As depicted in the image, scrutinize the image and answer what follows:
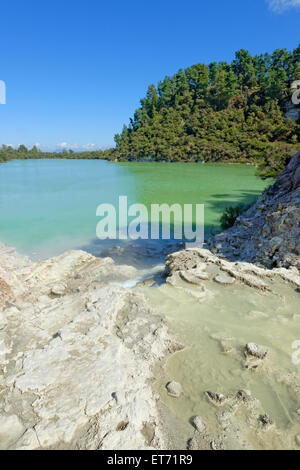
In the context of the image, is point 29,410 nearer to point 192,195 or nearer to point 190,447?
point 190,447

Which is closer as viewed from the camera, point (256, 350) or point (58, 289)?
point (256, 350)

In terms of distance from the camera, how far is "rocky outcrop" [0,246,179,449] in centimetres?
235

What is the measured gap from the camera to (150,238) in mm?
11953

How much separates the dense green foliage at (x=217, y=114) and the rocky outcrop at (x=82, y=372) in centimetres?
5509

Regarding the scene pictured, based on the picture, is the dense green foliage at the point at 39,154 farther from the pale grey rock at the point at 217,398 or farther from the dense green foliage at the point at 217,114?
the pale grey rock at the point at 217,398

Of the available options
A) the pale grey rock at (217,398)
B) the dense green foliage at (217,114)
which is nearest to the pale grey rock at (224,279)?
the pale grey rock at (217,398)

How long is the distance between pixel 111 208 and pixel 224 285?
15.2 metres

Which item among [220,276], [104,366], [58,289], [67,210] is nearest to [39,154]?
[67,210]

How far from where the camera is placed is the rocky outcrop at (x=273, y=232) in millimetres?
6675

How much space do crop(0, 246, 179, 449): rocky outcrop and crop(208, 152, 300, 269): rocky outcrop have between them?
164 inches

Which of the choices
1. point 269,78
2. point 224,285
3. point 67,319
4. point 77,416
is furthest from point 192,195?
point 269,78

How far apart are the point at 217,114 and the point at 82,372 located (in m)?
81.7

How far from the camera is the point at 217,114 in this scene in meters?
73.5

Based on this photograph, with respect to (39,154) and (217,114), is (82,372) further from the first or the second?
(39,154)
